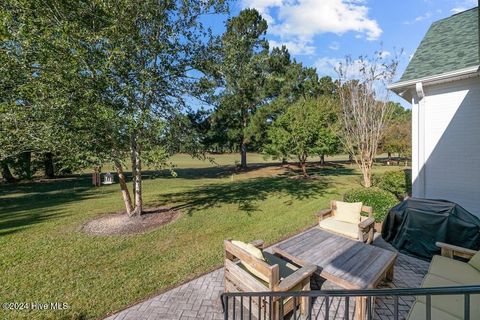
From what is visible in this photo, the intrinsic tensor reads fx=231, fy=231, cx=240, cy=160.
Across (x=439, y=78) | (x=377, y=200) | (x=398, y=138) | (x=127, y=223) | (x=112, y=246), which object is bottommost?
(x=112, y=246)

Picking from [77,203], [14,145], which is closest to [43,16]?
[14,145]

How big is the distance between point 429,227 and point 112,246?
7588 millimetres

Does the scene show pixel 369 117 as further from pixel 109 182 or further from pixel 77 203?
pixel 109 182

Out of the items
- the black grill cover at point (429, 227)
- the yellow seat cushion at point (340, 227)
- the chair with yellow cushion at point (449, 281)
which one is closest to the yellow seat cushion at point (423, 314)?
the chair with yellow cushion at point (449, 281)

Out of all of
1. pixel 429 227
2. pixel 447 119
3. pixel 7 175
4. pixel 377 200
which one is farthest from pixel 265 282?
pixel 7 175

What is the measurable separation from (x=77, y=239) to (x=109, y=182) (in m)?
11.1

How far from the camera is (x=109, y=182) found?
1644 cm

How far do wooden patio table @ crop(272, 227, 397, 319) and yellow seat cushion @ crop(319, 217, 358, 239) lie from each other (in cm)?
40

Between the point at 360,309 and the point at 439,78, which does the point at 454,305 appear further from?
the point at 439,78

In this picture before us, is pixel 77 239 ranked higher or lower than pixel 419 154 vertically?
lower

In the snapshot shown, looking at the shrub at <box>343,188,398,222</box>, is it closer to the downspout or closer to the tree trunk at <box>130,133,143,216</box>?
the downspout

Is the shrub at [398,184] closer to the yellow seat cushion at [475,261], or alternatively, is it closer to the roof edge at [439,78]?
the roof edge at [439,78]

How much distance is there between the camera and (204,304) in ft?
12.2

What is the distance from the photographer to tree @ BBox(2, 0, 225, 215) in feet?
17.4
